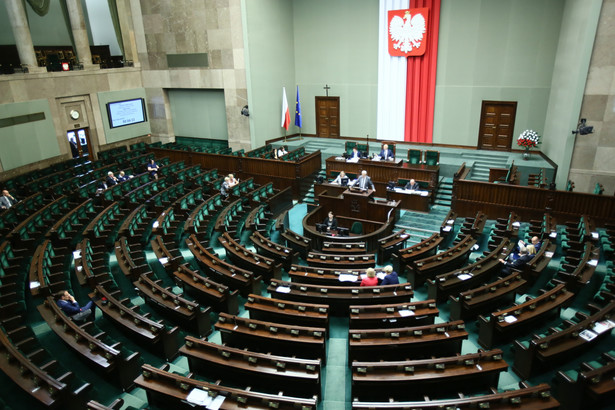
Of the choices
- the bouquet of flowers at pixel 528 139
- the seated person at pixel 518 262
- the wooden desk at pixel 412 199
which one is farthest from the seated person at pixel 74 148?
the bouquet of flowers at pixel 528 139

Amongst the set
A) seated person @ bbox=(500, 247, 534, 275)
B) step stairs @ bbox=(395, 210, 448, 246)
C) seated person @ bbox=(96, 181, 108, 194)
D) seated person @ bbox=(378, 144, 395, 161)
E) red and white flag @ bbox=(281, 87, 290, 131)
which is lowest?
step stairs @ bbox=(395, 210, 448, 246)

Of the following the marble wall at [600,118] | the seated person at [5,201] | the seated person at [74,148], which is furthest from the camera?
the seated person at [74,148]

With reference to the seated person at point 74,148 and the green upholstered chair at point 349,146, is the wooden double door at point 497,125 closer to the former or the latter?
the green upholstered chair at point 349,146

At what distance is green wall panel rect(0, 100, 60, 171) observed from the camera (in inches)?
508

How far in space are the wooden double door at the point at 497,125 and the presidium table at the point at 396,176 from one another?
3506 millimetres

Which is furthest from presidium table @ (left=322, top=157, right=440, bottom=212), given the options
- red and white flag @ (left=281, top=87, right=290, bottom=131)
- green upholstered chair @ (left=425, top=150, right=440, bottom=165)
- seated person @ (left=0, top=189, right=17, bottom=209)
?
seated person @ (left=0, top=189, right=17, bottom=209)

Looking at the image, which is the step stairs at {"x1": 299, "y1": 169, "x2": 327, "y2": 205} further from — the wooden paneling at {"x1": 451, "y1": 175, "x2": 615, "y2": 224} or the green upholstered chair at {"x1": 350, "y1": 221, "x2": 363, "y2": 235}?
the wooden paneling at {"x1": 451, "y1": 175, "x2": 615, "y2": 224}

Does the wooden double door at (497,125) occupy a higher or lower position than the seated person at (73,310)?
Result: higher

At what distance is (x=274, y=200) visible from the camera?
11656 mm

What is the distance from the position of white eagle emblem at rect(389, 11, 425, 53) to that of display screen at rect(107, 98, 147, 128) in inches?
436

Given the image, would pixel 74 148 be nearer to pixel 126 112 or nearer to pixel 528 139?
pixel 126 112

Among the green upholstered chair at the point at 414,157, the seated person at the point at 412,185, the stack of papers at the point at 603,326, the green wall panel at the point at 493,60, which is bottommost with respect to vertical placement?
the stack of papers at the point at 603,326

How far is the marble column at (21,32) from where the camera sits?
1315 cm

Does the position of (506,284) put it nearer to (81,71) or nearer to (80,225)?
(80,225)
